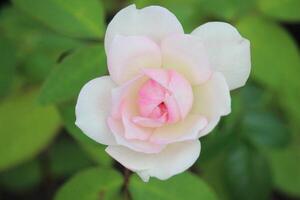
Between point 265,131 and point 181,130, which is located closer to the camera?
Result: point 181,130

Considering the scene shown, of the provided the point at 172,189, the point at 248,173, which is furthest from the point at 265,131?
the point at 172,189

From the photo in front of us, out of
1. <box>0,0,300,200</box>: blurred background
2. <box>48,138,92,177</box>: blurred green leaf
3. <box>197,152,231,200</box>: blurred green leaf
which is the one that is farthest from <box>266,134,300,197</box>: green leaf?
<box>48,138,92,177</box>: blurred green leaf

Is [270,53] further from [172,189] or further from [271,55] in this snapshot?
[172,189]

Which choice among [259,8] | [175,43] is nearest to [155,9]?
[175,43]

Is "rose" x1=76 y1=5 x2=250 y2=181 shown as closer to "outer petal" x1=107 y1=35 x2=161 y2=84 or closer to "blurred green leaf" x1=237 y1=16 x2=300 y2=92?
"outer petal" x1=107 y1=35 x2=161 y2=84

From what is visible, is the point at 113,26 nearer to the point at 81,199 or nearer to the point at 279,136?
the point at 81,199

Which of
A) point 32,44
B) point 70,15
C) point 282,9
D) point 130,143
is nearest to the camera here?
point 130,143
